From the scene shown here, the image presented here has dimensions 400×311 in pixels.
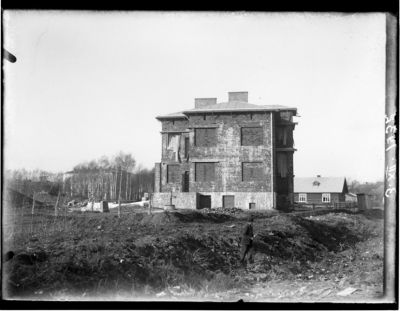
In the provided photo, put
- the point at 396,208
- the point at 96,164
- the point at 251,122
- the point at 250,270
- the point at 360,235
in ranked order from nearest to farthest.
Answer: the point at 396,208 < the point at 250,270 < the point at 360,235 < the point at 251,122 < the point at 96,164

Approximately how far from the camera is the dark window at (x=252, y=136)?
25.4 m

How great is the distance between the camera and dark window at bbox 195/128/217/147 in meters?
26.0

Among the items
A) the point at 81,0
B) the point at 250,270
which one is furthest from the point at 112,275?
the point at 81,0

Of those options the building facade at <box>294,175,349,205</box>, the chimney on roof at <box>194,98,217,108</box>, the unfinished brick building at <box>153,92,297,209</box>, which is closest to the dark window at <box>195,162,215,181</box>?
the unfinished brick building at <box>153,92,297,209</box>

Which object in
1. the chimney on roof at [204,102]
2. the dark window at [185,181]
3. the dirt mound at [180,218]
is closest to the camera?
the dirt mound at [180,218]

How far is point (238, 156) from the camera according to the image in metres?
25.4

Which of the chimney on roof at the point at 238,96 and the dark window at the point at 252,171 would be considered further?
the chimney on roof at the point at 238,96

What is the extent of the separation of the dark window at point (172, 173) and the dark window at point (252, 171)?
5.51m

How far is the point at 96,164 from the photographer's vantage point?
67312 mm

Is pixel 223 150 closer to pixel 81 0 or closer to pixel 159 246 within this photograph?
pixel 159 246

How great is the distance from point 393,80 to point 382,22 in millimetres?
1005

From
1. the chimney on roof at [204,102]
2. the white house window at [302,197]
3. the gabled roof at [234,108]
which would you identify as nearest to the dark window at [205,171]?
the gabled roof at [234,108]

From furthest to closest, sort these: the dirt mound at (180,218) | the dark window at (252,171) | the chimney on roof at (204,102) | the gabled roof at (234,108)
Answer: the chimney on roof at (204,102)
the dark window at (252,171)
the gabled roof at (234,108)
the dirt mound at (180,218)

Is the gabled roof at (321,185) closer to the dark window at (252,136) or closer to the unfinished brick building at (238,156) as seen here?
the unfinished brick building at (238,156)
